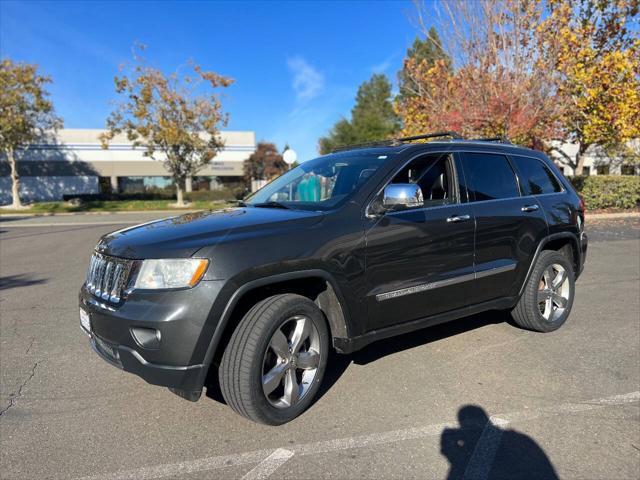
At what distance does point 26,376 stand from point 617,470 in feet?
14.0

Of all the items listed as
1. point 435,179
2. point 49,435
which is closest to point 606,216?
point 435,179

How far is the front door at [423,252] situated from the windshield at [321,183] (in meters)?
0.29

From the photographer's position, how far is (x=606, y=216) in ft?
54.0

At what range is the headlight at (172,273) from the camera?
8.68 ft

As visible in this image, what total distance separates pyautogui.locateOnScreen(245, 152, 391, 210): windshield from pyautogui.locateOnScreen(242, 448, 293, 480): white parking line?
1.62 metres

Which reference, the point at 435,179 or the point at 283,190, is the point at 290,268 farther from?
the point at 435,179

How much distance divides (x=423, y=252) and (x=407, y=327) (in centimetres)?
59

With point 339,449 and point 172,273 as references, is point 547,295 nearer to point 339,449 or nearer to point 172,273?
point 339,449

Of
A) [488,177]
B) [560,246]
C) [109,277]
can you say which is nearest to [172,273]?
[109,277]

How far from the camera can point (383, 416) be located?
3127 millimetres

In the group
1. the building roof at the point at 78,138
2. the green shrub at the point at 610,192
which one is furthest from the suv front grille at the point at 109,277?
the building roof at the point at 78,138

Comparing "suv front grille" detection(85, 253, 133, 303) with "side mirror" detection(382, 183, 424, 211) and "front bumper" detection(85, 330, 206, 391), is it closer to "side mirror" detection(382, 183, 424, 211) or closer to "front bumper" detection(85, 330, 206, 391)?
"front bumper" detection(85, 330, 206, 391)

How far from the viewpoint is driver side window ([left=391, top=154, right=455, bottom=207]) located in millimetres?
3788

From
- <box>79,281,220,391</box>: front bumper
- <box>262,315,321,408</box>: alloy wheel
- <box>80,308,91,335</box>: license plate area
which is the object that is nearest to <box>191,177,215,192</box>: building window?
<box>80,308,91,335</box>: license plate area
